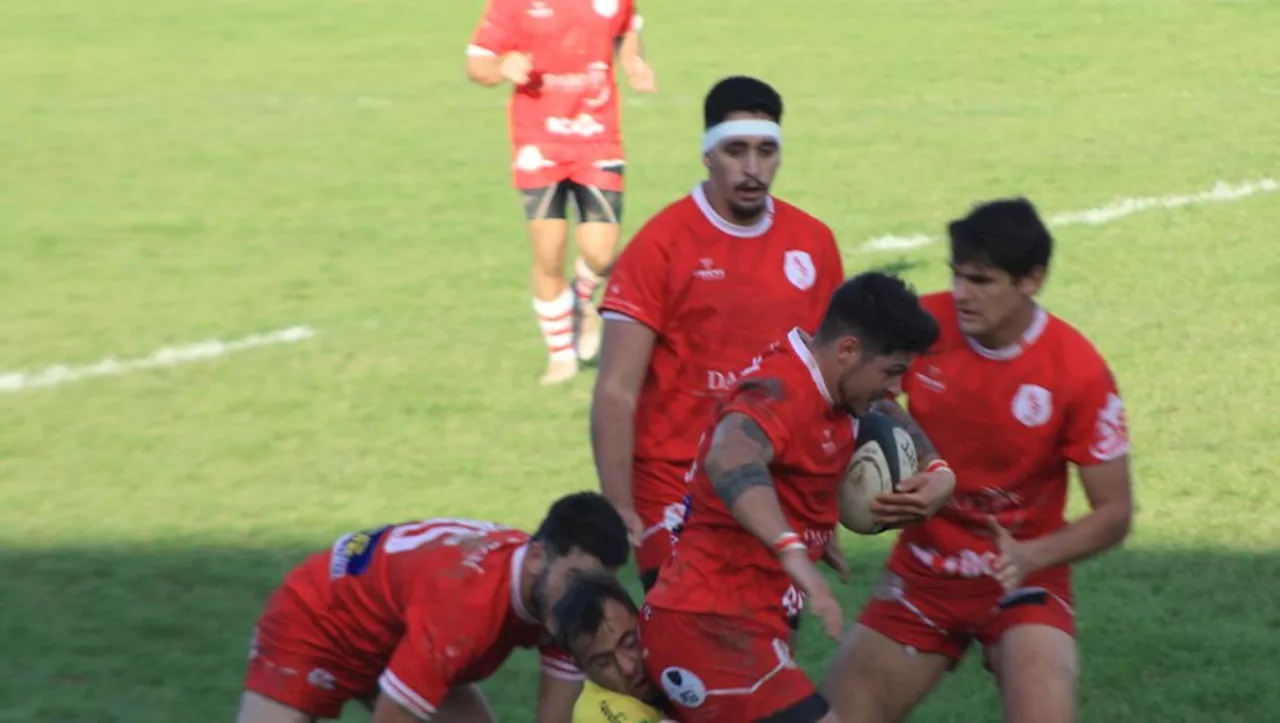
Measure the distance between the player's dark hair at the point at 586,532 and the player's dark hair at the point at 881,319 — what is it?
864mm

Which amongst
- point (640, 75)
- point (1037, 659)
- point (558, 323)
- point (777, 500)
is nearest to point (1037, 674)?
point (1037, 659)

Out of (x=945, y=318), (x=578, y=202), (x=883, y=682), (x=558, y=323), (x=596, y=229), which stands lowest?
(x=558, y=323)

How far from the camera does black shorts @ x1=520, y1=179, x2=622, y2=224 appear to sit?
13.2 metres

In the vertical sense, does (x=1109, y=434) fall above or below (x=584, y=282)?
above

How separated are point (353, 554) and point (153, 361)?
721cm

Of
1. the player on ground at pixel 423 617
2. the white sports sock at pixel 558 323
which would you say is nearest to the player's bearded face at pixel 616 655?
the player on ground at pixel 423 617

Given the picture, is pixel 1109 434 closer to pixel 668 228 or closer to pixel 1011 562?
Result: pixel 1011 562

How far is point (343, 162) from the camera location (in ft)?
66.7

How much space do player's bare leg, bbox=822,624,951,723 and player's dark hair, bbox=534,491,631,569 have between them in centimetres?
125

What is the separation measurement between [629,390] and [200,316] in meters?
8.07

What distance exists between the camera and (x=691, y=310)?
24.5 feet

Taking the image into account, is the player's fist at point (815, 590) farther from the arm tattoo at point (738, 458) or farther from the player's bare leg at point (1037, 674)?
the player's bare leg at point (1037, 674)

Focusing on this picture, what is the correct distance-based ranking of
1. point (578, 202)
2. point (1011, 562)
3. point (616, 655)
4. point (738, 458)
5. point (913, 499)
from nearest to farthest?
point (738, 458) < point (616, 655) < point (913, 499) < point (1011, 562) < point (578, 202)

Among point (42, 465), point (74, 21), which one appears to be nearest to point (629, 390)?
point (42, 465)
